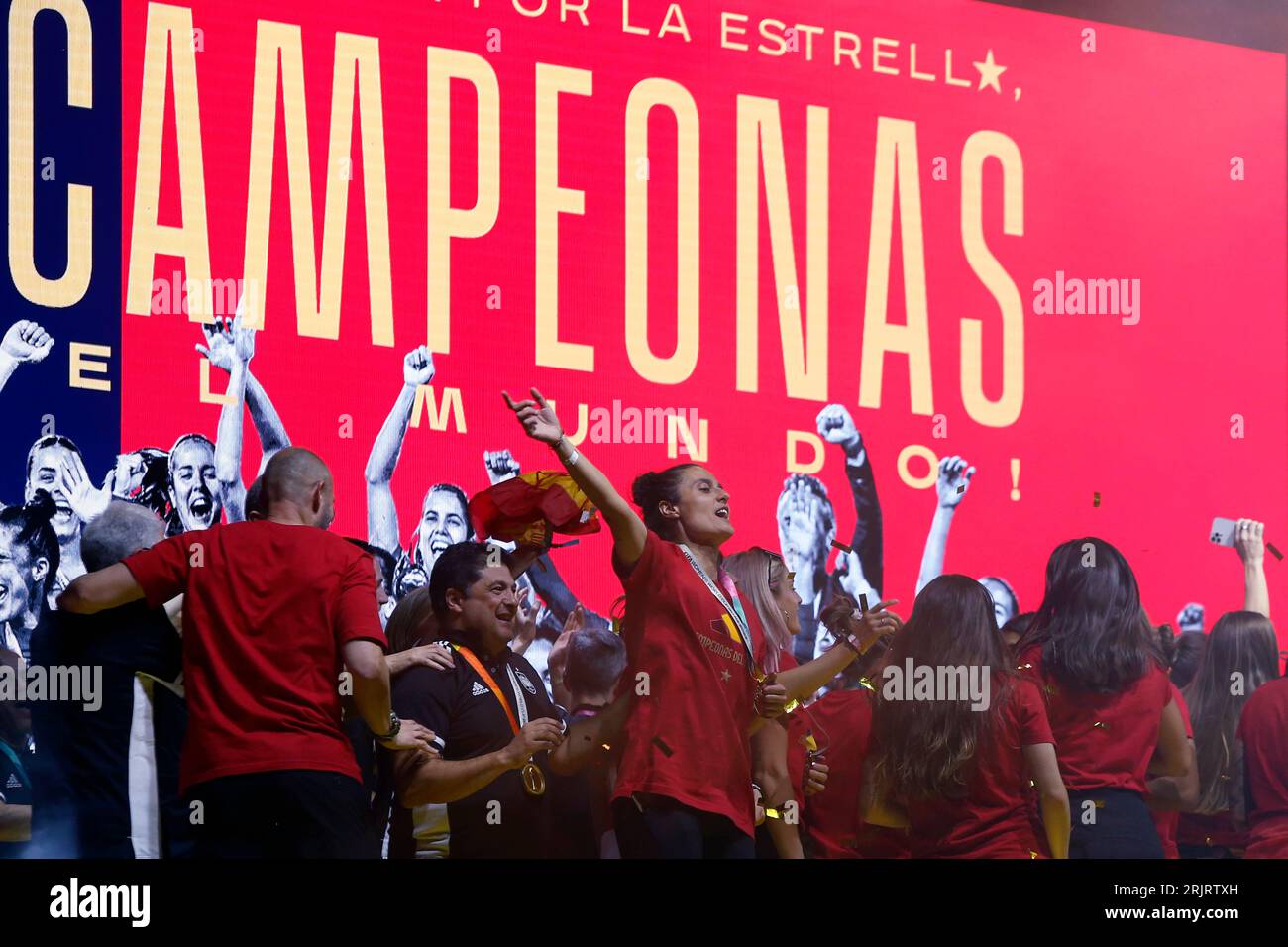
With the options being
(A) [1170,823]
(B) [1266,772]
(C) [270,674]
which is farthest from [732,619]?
(B) [1266,772]

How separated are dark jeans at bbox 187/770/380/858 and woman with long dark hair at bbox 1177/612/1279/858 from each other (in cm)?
292

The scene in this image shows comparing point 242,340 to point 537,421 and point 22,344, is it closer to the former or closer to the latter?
point 22,344

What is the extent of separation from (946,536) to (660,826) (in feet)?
4.97

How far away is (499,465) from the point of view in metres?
5.45

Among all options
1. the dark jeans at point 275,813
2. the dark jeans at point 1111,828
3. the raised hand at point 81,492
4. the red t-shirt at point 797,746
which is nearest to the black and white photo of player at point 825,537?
the red t-shirt at point 797,746

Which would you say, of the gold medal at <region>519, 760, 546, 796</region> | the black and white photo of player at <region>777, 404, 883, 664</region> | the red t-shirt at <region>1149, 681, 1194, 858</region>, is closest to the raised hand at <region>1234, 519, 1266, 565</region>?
the red t-shirt at <region>1149, 681, 1194, 858</region>

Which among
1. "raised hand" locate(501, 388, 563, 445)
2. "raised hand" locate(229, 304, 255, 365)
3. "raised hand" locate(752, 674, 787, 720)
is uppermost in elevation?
"raised hand" locate(229, 304, 255, 365)

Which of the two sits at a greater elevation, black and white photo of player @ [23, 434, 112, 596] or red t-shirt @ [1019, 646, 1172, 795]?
black and white photo of player @ [23, 434, 112, 596]

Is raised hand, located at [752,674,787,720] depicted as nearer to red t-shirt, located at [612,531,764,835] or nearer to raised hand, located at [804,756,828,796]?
red t-shirt, located at [612,531,764,835]

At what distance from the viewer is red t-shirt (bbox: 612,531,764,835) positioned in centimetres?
509

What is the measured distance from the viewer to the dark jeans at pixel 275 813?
4641mm

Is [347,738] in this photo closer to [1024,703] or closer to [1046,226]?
[1024,703]

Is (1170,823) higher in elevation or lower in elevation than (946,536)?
lower
